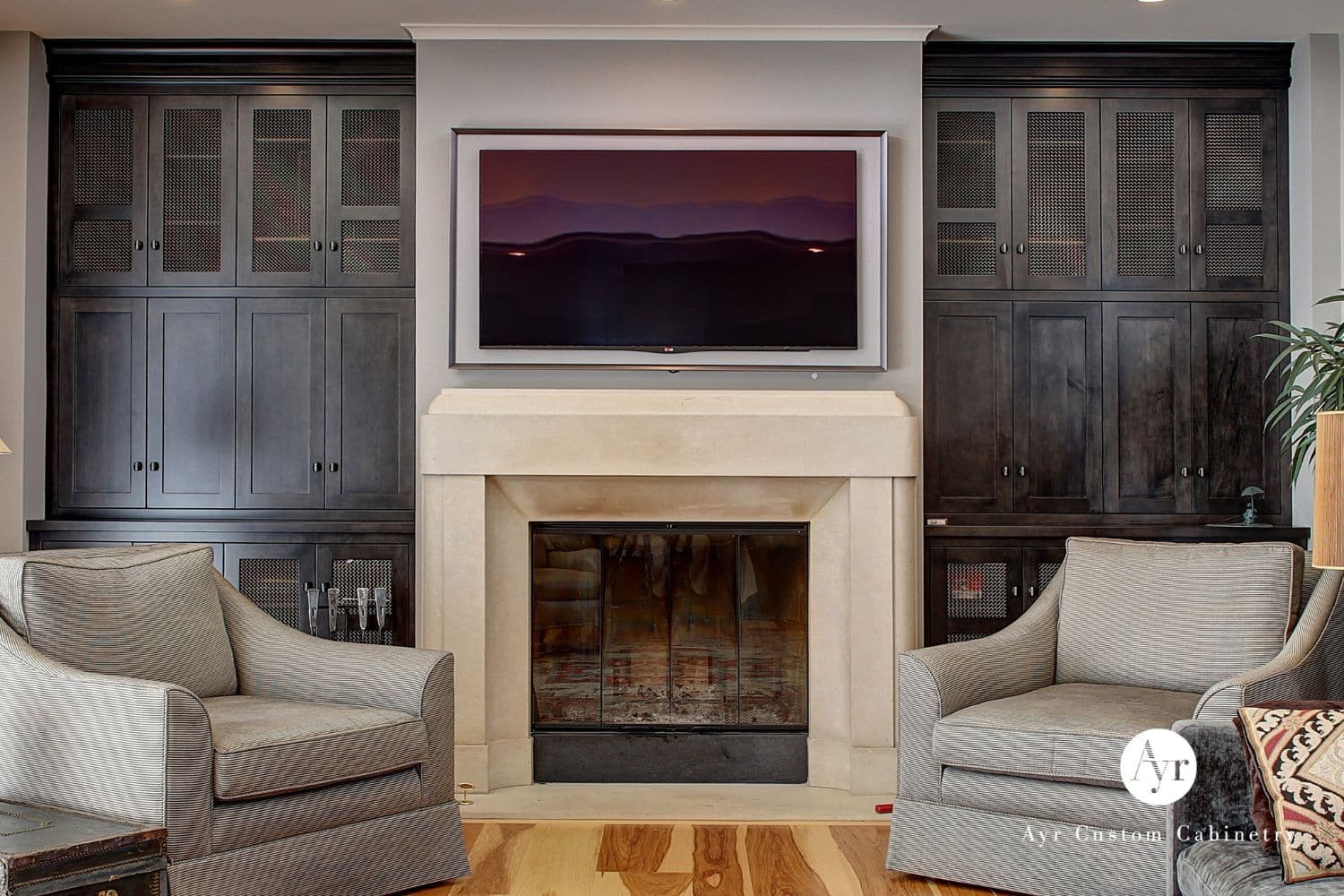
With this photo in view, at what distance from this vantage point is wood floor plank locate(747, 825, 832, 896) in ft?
10.7

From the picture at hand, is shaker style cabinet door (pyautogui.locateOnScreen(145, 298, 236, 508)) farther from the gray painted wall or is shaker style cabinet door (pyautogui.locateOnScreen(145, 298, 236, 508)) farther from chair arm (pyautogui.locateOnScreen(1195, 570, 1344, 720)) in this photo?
chair arm (pyautogui.locateOnScreen(1195, 570, 1344, 720))

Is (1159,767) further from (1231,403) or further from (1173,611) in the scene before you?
(1231,403)

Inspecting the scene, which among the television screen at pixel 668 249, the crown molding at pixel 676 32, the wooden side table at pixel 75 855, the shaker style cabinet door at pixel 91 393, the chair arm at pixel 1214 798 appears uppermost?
the crown molding at pixel 676 32

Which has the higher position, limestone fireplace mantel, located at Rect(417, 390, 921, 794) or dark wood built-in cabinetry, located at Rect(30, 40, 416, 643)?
dark wood built-in cabinetry, located at Rect(30, 40, 416, 643)

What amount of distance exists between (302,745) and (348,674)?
1.37 ft

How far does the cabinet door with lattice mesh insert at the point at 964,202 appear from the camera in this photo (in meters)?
4.63

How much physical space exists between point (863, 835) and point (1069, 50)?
9.60 ft

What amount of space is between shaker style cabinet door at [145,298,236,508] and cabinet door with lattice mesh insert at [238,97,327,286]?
22 cm

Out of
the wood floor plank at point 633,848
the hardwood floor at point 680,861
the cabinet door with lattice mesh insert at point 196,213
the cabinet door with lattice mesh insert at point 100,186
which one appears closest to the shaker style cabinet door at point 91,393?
the cabinet door with lattice mesh insert at point 100,186

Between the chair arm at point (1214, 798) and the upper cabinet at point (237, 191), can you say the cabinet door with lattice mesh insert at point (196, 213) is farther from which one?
the chair arm at point (1214, 798)

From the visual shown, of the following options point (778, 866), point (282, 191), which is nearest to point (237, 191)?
point (282, 191)

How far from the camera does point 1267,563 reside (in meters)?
3.39

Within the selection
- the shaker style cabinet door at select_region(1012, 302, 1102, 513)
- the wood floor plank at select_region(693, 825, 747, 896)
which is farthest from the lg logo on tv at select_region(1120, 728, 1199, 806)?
the shaker style cabinet door at select_region(1012, 302, 1102, 513)

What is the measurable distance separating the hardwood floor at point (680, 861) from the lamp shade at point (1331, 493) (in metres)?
1.43
